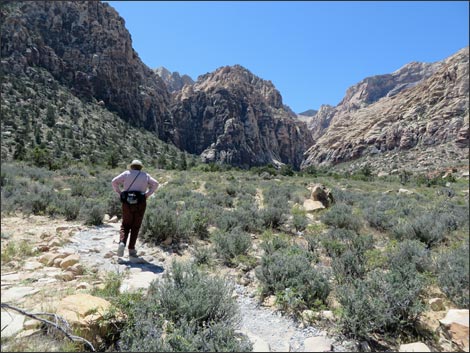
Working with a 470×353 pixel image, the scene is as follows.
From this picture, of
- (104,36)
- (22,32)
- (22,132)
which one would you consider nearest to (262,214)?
(22,132)

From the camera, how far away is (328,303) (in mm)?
4055

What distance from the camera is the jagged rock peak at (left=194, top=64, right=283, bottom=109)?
143 m

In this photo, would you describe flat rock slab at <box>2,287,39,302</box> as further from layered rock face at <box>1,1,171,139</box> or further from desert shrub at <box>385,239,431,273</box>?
layered rock face at <box>1,1,171,139</box>

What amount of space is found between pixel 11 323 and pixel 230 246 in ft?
12.4

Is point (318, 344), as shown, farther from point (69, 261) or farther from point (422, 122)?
point (422, 122)

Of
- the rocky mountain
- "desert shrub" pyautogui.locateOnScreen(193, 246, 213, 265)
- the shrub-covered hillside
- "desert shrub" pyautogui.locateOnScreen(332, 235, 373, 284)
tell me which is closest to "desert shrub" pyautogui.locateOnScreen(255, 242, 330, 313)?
the shrub-covered hillside

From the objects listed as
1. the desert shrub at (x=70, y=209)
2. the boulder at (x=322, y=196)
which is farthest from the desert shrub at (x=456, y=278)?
the desert shrub at (x=70, y=209)

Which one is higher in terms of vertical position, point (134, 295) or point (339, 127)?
point (339, 127)

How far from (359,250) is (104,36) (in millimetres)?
93400

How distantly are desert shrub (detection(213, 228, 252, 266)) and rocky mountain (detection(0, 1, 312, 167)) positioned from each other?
15.1 ft

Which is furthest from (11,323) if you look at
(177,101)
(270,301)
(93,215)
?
(177,101)

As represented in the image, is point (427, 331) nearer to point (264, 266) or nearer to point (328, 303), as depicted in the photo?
point (328, 303)

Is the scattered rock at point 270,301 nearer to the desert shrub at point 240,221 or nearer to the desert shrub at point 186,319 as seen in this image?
the desert shrub at point 186,319

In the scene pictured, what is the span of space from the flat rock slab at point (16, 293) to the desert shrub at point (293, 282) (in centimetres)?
279
